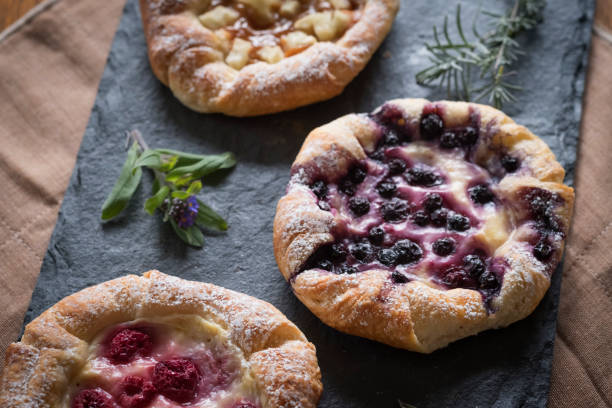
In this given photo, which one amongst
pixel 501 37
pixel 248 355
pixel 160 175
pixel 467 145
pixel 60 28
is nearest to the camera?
pixel 248 355

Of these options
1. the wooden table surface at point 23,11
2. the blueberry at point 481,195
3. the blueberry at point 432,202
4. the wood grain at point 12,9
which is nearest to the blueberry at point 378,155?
the blueberry at point 432,202

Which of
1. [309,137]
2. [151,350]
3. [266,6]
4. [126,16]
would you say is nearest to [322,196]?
[309,137]

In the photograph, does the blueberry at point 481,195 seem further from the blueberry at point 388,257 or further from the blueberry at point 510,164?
the blueberry at point 388,257

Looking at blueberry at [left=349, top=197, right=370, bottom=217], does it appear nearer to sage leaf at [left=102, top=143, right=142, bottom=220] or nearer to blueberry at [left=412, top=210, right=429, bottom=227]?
blueberry at [left=412, top=210, right=429, bottom=227]

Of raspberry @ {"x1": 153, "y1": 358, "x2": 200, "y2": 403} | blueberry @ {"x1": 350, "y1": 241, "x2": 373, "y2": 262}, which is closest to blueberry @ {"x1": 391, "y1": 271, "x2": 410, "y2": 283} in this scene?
blueberry @ {"x1": 350, "y1": 241, "x2": 373, "y2": 262}

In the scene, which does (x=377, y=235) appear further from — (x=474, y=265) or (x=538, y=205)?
(x=538, y=205)

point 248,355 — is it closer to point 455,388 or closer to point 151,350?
point 151,350
